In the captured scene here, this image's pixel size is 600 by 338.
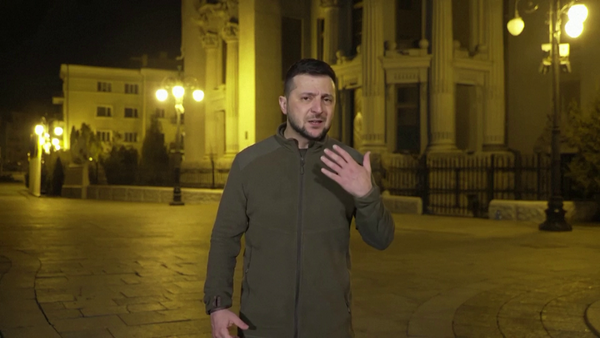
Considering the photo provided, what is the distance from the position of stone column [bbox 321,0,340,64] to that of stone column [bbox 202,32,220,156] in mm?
9474

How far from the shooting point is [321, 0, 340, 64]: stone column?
93.8 ft

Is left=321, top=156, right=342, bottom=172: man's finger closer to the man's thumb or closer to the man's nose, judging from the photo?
the man's nose

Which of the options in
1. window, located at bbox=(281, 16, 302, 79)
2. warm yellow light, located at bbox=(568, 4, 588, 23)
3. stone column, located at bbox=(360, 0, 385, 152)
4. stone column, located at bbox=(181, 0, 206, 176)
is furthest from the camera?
stone column, located at bbox=(181, 0, 206, 176)

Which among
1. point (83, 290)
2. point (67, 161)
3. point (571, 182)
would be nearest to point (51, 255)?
point (83, 290)

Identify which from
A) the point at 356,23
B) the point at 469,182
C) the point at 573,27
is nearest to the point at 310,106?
the point at 573,27

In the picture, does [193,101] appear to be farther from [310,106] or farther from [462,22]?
[310,106]

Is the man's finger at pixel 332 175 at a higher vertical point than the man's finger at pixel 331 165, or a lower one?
lower

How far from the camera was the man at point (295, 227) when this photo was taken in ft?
9.21

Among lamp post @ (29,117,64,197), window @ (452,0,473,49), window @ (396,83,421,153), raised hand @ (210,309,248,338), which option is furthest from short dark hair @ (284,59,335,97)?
lamp post @ (29,117,64,197)

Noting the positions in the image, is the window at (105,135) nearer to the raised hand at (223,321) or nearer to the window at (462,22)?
the window at (462,22)

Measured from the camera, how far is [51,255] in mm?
11312

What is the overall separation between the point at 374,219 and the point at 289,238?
38 cm

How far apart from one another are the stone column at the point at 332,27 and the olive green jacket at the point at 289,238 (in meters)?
26.0

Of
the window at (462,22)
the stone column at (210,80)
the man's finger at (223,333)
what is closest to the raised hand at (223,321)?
the man's finger at (223,333)
